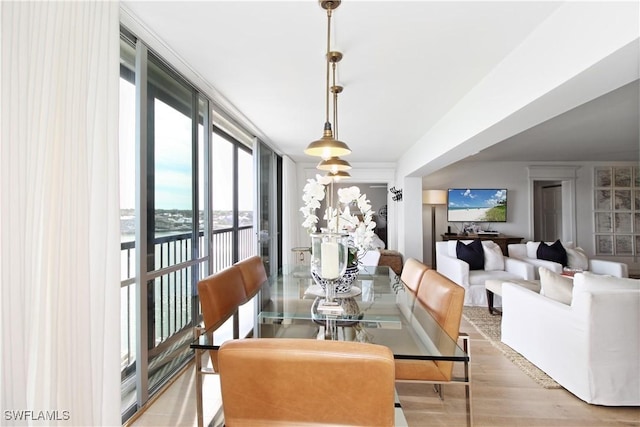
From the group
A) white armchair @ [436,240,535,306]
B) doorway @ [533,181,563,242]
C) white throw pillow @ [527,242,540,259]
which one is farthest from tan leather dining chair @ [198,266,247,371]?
doorway @ [533,181,563,242]

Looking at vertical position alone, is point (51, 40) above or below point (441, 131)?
below

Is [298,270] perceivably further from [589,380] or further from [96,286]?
[589,380]

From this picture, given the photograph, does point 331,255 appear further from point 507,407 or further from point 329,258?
point 507,407

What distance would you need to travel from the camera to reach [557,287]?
2.36 m

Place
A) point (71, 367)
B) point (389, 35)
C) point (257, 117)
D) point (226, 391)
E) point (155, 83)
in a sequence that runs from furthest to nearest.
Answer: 1. point (257, 117)
2. point (155, 83)
3. point (389, 35)
4. point (71, 367)
5. point (226, 391)

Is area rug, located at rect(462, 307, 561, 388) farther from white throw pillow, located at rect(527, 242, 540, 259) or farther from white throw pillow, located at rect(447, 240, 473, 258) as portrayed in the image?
white throw pillow, located at rect(527, 242, 540, 259)

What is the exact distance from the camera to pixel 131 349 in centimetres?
197

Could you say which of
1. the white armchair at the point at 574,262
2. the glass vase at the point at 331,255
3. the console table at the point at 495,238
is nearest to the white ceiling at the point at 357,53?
the glass vase at the point at 331,255

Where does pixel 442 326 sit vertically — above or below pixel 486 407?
above

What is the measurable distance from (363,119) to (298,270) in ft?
6.31

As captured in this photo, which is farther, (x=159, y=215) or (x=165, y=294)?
(x=165, y=294)

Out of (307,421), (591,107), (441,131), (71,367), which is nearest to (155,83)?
(71,367)

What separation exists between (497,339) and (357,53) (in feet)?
9.74

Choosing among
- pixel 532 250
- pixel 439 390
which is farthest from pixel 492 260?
pixel 439 390
